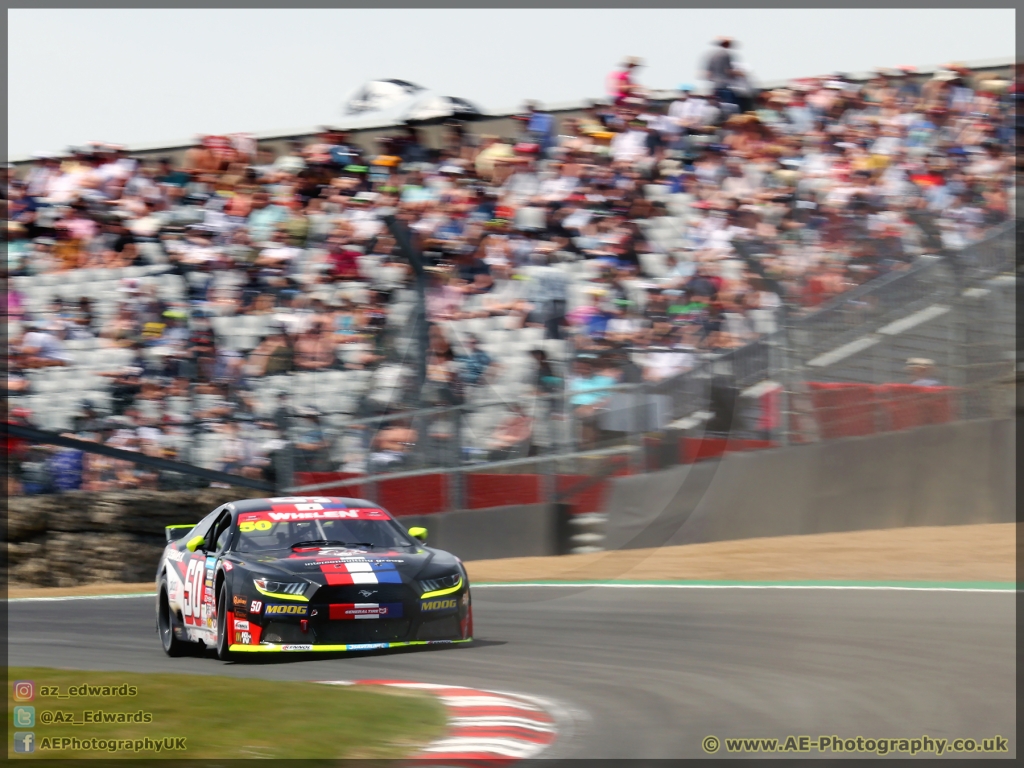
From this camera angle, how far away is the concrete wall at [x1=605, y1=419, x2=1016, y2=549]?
12.2m

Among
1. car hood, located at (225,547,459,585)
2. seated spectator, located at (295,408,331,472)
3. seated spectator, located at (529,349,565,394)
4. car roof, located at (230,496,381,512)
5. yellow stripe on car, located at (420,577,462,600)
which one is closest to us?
car hood, located at (225,547,459,585)

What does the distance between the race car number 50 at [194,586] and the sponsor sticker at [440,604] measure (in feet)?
4.29

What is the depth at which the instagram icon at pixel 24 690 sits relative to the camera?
580 centimetres

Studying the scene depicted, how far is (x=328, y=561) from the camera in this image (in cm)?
777

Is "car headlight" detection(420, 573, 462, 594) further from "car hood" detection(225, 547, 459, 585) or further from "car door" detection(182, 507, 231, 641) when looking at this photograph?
"car door" detection(182, 507, 231, 641)

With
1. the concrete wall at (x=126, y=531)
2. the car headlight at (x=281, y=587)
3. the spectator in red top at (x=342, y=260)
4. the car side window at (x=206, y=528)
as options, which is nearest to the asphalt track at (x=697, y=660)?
the car headlight at (x=281, y=587)

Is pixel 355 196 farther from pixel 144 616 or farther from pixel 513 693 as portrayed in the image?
pixel 513 693

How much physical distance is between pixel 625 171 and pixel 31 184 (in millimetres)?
6802

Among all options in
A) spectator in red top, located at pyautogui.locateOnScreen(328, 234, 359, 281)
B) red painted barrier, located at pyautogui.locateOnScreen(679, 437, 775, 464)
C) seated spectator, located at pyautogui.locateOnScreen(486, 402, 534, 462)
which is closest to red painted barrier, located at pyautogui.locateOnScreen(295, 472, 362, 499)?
seated spectator, located at pyautogui.locateOnScreen(486, 402, 534, 462)

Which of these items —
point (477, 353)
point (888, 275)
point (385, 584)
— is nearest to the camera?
point (385, 584)

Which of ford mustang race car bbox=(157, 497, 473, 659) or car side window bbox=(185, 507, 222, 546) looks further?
car side window bbox=(185, 507, 222, 546)

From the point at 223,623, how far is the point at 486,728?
263 cm

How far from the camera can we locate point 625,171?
1348 cm

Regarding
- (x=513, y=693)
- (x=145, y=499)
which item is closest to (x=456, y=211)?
(x=145, y=499)
